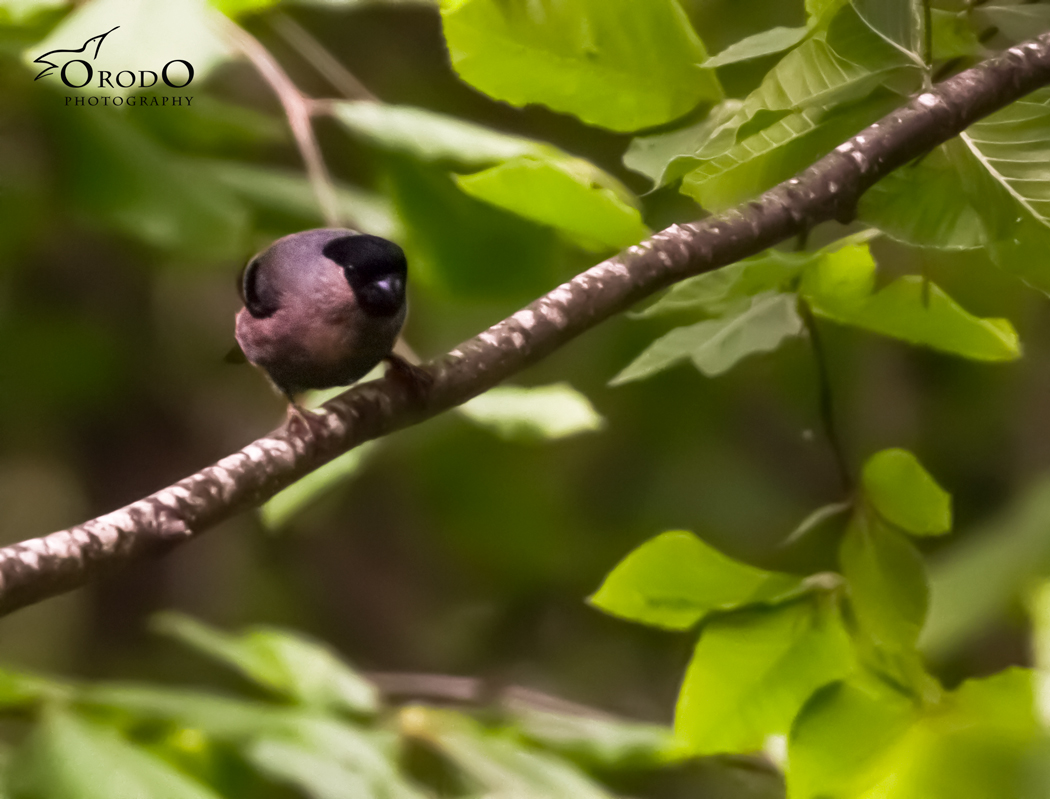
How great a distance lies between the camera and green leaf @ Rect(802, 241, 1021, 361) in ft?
2.03

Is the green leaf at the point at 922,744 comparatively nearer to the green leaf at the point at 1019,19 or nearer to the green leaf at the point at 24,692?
the green leaf at the point at 1019,19

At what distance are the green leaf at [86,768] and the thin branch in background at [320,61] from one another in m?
0.82

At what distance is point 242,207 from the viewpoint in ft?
4.89

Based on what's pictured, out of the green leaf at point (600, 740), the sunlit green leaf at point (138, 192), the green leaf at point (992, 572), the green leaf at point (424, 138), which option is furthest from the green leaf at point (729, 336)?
the sunlit green leaf at point (138, 192)

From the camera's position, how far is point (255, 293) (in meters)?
1.19

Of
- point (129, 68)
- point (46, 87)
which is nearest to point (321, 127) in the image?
point (46, 87)

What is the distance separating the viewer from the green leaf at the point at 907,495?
599 millimetres

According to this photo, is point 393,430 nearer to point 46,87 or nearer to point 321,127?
point 46,87

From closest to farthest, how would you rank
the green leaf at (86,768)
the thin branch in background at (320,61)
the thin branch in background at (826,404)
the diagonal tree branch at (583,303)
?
the diagonal tree branch at (583,303)
the thin branch in background at (826,404)
the green leaf at (86,768)
the thin branch in background at (320,61)

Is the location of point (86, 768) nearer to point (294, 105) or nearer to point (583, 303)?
point (583, 303)

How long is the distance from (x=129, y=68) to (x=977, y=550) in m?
0.99

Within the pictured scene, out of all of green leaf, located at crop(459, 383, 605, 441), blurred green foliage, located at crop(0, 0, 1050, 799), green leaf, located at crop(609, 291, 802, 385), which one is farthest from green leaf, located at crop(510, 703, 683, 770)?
green leaf, located at crop(609, 291, 802, 385)

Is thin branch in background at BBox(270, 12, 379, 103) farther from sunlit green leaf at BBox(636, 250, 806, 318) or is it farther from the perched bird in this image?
sunlit green leaf at BBox(636, 250, 806, 318)

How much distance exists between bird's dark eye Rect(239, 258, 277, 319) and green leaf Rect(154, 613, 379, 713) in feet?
1.31
